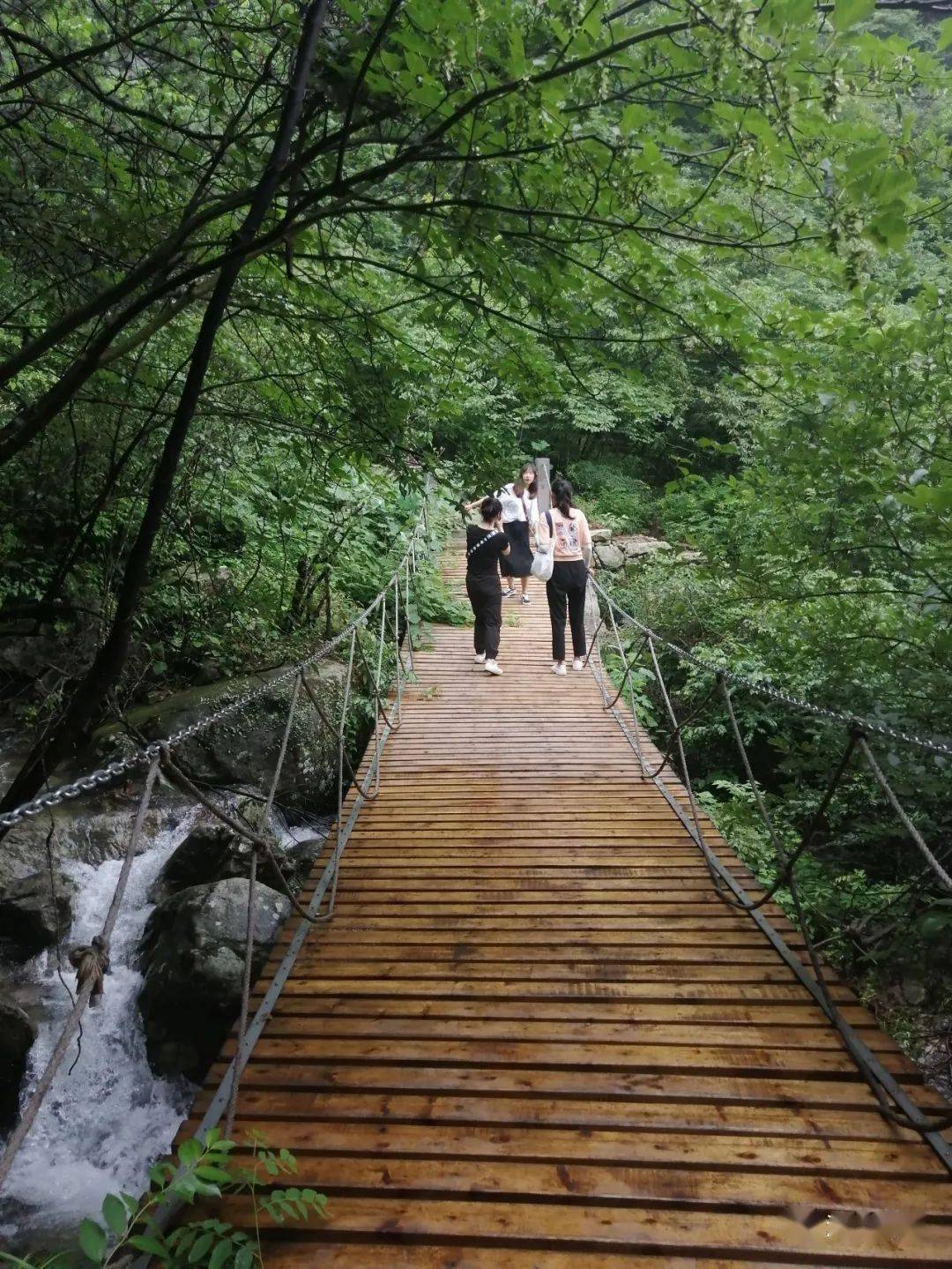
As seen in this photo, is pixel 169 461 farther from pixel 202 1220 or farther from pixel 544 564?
pixel 544 564

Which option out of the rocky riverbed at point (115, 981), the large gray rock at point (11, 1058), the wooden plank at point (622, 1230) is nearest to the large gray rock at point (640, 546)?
the rocky riverbed at point (115, 981)

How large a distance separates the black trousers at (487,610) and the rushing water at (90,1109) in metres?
3.64

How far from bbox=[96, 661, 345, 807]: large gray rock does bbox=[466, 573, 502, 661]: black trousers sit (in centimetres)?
157

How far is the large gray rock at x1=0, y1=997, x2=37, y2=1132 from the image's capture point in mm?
3629

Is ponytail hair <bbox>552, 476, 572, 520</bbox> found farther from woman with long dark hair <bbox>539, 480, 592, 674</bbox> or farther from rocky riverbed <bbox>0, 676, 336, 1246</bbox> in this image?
rocky riverbed <bbox>0, 676, 336, 1246</bbox>

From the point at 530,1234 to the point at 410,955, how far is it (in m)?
1.32

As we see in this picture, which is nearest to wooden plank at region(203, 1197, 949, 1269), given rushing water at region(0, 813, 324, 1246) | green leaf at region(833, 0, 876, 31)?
rushing water at region(0, 813, 324, 1246)

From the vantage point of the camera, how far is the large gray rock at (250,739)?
5766 mm

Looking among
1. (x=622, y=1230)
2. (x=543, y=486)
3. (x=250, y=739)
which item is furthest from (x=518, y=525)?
(x=622, y=1230)

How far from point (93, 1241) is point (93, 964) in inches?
17.0

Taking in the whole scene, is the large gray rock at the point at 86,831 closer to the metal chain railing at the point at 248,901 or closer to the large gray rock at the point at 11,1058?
the large gray rock at the point at 11,1058

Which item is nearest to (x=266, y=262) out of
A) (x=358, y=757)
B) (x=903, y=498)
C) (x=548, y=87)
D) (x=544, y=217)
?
(x=544, y=217)

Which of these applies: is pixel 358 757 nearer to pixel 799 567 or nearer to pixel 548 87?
pixel 799 567

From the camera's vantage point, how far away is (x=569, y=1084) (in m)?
2.16
